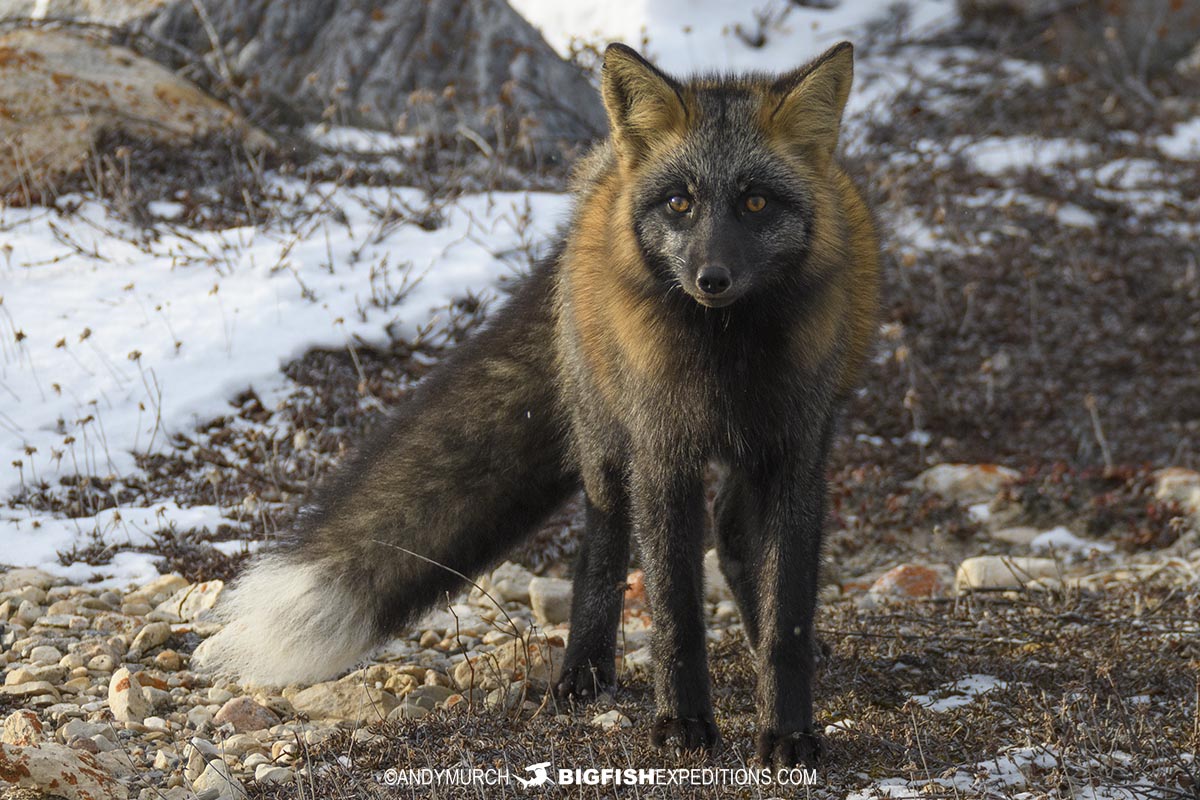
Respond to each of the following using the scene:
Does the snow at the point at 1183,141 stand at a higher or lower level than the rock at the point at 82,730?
higher

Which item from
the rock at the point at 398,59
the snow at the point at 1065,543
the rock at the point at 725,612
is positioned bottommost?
the rock at the point at 725,612

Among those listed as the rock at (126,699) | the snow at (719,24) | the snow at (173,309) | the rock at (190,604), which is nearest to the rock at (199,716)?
the rock at (126,699)

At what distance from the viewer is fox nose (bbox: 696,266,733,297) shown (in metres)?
3.47

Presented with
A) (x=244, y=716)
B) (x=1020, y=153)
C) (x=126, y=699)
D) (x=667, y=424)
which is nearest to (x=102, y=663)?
(x=126, y=699)

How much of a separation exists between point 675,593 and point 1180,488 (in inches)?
175

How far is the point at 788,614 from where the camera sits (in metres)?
3.87

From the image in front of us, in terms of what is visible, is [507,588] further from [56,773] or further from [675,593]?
[56,773]

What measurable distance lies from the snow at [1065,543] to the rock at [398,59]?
571 cm

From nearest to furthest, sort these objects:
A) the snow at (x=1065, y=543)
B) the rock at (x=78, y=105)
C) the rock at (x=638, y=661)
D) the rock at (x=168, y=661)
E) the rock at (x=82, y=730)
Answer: the rock at (x=82, y=730) → the rock at (x=168, y=661) → the rock at (x=638, y=661) → the snow at (x=1065, y=543) → the rock at (x=78, y=105)

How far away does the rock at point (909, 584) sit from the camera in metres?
5.84

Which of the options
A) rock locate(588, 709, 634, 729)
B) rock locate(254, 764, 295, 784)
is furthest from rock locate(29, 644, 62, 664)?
rock locate(588, 709, 634, 729)

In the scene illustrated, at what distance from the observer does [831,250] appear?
3934 millimetres

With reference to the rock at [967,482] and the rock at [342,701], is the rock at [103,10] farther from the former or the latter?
the rock at [342,701]

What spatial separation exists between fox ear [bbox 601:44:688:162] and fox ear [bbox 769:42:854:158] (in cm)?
34
